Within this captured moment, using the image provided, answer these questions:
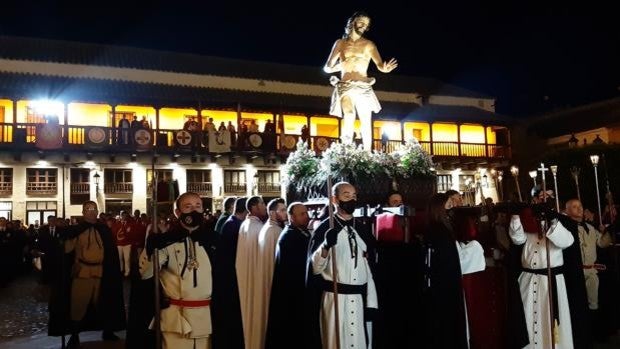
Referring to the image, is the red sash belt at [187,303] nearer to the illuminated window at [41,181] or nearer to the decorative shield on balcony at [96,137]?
the decorative shield on balcony at [96,137]

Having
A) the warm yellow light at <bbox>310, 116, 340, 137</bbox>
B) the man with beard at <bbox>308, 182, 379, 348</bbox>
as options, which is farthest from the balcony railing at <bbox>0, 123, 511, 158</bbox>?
the man with beard at <bbox>308, 182, 379, 348</bbox>

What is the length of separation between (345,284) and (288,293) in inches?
39.8

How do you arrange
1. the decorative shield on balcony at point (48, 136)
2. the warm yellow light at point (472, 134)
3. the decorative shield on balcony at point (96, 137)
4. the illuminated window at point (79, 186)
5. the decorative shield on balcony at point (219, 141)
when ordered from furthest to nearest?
the warm yellow light at point (472, 134), the illuminated window at point (79, 186), the decorative shield on balcony at point (219, 141), the decorative shield on balcony at point (96, 137), the decorative shield on balcony at point (48, 136)

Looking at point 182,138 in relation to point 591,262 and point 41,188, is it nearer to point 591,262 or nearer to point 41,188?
point 41,188

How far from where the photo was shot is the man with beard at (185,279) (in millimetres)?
5047

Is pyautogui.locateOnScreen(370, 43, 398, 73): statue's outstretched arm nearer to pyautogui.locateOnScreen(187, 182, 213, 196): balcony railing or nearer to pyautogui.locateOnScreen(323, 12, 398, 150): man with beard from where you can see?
pyautogui.locateOnScreen(323, 12, 398, 150): man with beard

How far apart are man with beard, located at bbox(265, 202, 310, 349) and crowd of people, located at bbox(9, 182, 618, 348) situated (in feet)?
0.04

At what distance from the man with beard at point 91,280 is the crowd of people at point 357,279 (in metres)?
0.07

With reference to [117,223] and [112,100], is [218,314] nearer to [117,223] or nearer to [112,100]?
[117,223]

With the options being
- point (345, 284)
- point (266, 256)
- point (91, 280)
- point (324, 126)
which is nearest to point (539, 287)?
point (345, 284)

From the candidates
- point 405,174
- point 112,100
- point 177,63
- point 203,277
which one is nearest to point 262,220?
point 203,277

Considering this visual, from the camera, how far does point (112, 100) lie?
1069 inches

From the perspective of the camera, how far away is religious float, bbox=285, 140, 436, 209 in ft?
32.9

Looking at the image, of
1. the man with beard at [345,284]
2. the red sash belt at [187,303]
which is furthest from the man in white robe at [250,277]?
the red sash belt at [187,303]
